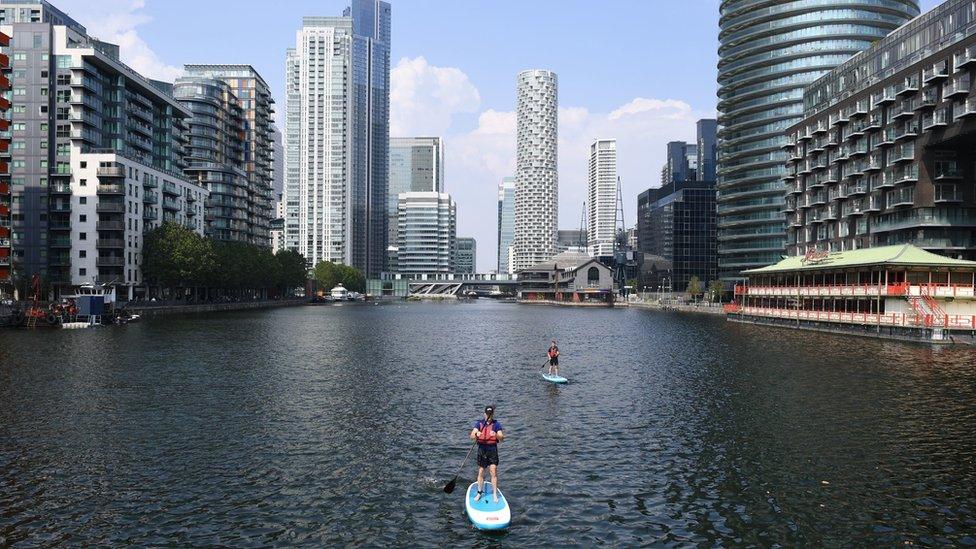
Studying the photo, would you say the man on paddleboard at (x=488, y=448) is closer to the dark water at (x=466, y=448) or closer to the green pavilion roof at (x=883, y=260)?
the dark water at (x=466, y=448)

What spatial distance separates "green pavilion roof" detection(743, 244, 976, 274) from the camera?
306 ft

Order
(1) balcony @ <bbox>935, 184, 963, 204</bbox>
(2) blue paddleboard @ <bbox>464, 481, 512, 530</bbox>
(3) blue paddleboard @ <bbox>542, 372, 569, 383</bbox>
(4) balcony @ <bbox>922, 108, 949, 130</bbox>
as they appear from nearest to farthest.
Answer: (2) blue paddleboard @ <bbox>464, 481, 512, 530</bbox> → (3) blue paddleboard @ <bbox>542, 372, 569, 383</bbox> → (4) balcony @ <bbox>922, 108, 949, 130</bbox> → (1) balcony @ <bbox>935, 184, 963, 204</bbox>

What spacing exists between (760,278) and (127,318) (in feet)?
417

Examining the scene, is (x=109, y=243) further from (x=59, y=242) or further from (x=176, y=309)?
(x=176, y=309)

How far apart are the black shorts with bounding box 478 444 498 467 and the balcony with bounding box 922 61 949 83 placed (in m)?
116

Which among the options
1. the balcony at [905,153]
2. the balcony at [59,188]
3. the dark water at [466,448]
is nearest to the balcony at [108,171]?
the balcony at [59,188]

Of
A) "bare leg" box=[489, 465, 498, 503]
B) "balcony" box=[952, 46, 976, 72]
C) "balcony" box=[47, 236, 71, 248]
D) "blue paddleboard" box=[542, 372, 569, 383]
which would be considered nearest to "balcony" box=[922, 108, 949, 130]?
"balcony" box=[952, 46, 976, 72]

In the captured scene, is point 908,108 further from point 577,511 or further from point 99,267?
point 99,267

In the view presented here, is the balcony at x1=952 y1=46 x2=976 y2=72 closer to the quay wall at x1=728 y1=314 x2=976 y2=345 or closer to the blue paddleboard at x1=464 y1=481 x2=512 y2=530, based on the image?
the quay wall at x1=728 y1=314 x2=976 y2=345

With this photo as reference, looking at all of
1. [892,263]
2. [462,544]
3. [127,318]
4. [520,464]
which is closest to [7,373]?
[520,464]

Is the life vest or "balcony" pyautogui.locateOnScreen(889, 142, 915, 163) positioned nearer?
the life vest

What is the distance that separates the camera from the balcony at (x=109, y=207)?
15188cm

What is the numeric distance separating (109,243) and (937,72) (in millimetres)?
161691

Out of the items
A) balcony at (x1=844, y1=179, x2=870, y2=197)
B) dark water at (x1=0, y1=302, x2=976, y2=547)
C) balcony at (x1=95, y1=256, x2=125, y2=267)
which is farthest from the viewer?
balcony at (x1=95, y1=256, x2=125, y2=267)
